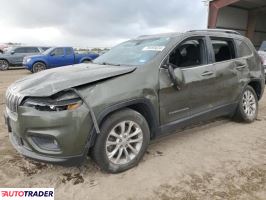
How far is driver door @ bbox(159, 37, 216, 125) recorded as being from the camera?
4.06m

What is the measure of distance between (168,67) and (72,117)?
154cm

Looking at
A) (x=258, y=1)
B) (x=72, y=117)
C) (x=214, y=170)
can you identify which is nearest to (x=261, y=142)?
(x=214, y=170)

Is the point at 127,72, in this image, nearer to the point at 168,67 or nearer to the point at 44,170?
the point at 168,67

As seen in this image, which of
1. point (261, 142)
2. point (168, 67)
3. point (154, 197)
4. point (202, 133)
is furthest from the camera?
point (202, 133)

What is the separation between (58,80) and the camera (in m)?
3.49

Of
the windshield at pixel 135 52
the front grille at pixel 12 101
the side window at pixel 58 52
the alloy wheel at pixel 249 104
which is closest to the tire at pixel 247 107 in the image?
the alloy wheel at pixel 249 104

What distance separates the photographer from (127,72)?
375 centimetres

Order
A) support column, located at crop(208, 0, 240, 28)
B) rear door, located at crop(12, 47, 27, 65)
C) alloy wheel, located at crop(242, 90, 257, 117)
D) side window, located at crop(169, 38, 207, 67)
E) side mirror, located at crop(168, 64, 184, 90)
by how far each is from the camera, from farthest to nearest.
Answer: rear door, located at crop(12, 47, 27, 65) < support column, located at crop(208, 0, 240, 28) < alloy wheel, located at crop(242, 90, 257, 117) < side window, located at crop(169, 38, 207, 67) < side mirror, located at crop(168, 64, 184, 90)

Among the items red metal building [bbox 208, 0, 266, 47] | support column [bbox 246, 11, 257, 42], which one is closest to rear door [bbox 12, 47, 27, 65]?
red metal building [bbox 208, 0, 266, 47]

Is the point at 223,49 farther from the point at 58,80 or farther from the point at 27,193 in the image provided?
the point at 27,193

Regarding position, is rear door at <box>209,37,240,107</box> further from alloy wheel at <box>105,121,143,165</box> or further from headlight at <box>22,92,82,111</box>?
headlight at <box>22,92,82,111</box>

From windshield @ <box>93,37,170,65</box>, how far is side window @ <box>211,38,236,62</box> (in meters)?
0.99

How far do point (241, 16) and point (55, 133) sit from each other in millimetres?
20436

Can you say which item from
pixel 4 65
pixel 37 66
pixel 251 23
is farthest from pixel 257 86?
pixel 4 65
